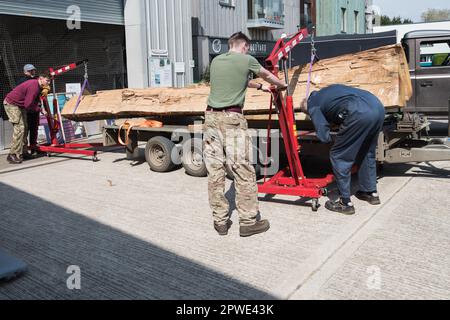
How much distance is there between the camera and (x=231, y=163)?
5.09 metres

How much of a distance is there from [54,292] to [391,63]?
5052 mm

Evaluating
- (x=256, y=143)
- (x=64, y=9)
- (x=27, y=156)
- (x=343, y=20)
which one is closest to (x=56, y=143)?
(x=27, y=156)

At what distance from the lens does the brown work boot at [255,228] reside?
5.09m

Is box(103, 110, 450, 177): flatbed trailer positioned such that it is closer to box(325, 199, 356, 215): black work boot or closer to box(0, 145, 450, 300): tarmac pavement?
box(0, 145, 450, 300): tarmac pavement

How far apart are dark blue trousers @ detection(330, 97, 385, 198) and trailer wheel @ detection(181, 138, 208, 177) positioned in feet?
8.71

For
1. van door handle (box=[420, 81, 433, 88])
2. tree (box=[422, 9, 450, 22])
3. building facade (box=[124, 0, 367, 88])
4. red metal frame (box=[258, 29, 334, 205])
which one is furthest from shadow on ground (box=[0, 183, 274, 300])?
tree (box=[422, 9, 450, 22])

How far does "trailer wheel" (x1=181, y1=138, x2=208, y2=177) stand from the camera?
7906mm

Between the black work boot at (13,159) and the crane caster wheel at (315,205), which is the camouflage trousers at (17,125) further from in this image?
the crane caster wheel at (315,205)

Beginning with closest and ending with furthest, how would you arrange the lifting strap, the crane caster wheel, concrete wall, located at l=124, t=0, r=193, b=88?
the crane caster wheel → the lifting strap → concrete wall, located at l=124, t=0, r=193, b=88

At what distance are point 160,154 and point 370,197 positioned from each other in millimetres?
3767

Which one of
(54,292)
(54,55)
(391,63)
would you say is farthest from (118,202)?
(54,55)
